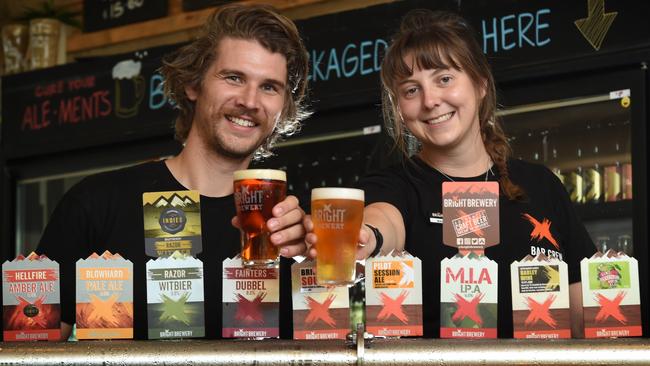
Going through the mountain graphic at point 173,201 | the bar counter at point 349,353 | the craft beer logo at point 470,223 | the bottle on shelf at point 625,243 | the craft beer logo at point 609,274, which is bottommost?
the bar counter at point 349,353

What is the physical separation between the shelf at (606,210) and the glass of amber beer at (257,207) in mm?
1892

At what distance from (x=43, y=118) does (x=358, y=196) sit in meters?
3.19

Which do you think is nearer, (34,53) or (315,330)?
(315,330)

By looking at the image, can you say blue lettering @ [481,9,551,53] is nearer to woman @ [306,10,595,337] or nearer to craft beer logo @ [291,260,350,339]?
woman @ [306,10,595,337]

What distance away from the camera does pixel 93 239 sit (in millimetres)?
2008

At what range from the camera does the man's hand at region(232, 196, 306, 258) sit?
4.82 ft

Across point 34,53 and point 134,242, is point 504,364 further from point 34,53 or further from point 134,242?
point 34,53

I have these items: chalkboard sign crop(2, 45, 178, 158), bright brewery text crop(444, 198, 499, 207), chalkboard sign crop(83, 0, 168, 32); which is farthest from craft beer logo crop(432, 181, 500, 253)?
chalkboard sign crop(83, 0, 168, 32)

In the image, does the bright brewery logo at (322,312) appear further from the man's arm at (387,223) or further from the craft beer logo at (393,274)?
the man's arm at (387,223)

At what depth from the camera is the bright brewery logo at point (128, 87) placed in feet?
13.2

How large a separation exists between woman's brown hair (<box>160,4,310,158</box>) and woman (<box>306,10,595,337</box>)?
0.86 feet

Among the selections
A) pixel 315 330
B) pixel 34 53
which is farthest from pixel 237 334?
pixel 34 53

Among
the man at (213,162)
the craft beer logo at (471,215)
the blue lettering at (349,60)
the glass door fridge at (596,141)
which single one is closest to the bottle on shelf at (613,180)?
the glass door fridge at (596,141)

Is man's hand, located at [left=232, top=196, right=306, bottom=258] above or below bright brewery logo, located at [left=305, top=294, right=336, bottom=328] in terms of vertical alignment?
above
